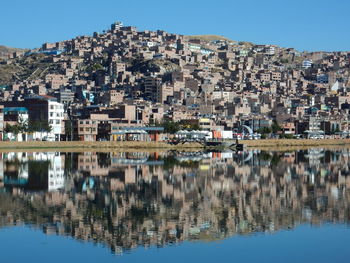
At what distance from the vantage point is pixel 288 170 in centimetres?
4666

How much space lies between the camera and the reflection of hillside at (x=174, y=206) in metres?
21.5

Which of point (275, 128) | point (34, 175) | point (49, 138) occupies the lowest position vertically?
point (34, 175)

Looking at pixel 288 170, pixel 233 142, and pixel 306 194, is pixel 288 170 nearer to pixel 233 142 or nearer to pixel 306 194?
pixel 306 194

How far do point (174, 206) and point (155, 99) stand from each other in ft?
395

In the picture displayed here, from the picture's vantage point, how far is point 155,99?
481 feet

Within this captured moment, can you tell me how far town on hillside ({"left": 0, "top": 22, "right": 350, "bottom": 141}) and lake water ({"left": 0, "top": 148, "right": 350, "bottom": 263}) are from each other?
54.7 m

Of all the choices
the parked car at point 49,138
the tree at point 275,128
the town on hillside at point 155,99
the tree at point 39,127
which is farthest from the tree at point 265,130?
the tree at point 39,127

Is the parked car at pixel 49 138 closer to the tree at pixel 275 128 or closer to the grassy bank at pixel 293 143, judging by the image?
the grassy bank at pixel 293 143

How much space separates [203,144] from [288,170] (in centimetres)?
4342

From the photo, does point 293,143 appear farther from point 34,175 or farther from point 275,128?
point 34,175

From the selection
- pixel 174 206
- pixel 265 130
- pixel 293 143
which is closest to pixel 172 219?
pixel 174 206

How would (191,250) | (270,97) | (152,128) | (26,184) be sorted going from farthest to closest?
1. (270,97)
2. (152,128)
3. (26,184)
4. (191,250)

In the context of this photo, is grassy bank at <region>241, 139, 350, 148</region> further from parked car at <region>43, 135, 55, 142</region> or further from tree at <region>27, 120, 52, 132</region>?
tree at <region>27, 120, 52, 132</region>

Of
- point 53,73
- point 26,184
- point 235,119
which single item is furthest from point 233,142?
point 53,73
